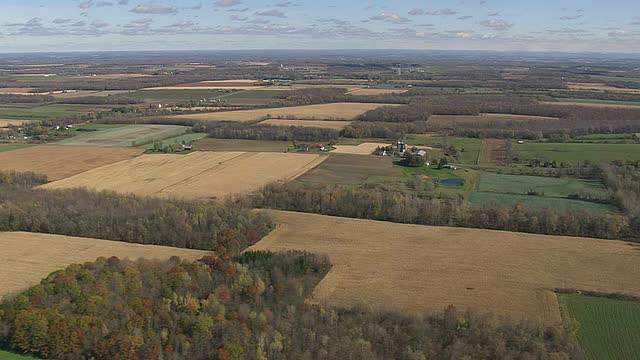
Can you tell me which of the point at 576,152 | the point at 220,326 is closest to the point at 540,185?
the point at 576,152

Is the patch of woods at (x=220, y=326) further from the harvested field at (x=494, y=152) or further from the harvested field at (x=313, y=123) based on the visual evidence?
the harvested field at (x=313, y=123)

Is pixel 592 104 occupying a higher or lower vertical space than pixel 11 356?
higher

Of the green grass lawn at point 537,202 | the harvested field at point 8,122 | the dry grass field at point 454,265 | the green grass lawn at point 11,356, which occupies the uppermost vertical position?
the harvested field at point 8,122

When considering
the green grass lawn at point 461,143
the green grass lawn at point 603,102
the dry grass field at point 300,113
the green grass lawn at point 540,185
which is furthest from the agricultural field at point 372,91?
the green grass lawn at point 540,185

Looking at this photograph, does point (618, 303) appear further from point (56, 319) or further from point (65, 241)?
point (65, 241)

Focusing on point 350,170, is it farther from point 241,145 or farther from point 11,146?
point 11,146

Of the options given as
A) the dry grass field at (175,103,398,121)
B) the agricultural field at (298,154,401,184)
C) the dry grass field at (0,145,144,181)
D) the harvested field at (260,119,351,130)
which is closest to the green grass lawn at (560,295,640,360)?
the agricultural field at (298,154,401,184)

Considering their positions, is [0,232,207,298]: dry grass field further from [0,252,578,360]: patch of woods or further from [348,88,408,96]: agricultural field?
[348,88,408,96]: agricultural field
